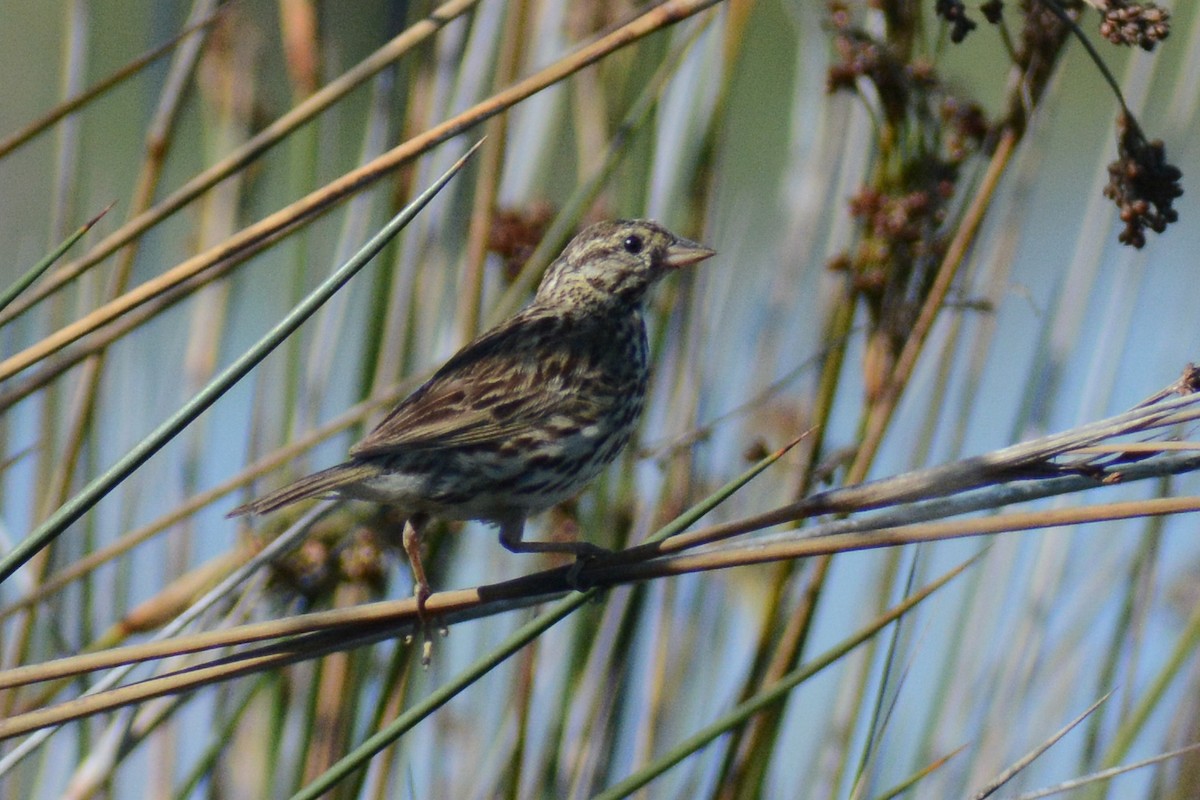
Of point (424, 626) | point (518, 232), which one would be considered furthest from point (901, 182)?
point (424, 626)

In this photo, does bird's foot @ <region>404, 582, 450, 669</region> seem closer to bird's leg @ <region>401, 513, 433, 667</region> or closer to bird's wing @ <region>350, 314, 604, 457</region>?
bird's leg @ <region>401, 513, 433, 667</region>

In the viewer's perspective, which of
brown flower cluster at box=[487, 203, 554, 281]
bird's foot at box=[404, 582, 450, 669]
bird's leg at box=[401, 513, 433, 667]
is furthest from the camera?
brown flower cluster at box=[487, 203, 554, 281]

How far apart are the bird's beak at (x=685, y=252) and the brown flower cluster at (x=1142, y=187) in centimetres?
104

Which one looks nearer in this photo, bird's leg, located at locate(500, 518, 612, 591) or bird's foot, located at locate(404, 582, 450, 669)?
bird's foot, located at locate(404, 582, 450, 669)

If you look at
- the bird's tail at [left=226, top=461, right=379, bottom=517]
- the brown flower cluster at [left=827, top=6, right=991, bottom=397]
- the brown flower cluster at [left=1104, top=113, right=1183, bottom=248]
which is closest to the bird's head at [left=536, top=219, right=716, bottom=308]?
the brown flower cluster at [left=827, top=6, right=991, bottom=397]

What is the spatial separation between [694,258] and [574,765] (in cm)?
112

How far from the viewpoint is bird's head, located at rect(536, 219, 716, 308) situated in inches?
126

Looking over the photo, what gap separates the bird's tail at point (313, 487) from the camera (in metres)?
2.38

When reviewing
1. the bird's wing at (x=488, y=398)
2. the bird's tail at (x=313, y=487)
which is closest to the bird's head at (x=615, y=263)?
the bird's wing at (x=488, y=398)

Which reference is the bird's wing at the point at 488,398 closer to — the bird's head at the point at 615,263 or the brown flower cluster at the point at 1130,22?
the bird's head at the point at 615,263

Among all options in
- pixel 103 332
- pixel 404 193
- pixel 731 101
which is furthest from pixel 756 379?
pixel 103 332

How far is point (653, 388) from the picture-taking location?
3.22 metres

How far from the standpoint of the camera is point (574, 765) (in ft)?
9.73

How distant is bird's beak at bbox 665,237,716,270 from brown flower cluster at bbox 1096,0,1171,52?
1133mm
